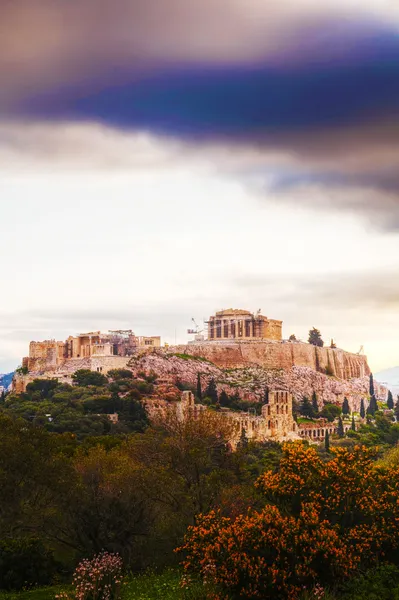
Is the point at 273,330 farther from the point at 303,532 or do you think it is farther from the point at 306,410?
the point at 303,532

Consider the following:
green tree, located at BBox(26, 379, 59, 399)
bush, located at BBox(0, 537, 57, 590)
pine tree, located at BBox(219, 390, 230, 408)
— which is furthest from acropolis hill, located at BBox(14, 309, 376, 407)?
bush, located at BBox(0, 537, 57, 590)

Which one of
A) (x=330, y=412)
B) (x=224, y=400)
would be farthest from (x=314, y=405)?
(x=224, y=400)

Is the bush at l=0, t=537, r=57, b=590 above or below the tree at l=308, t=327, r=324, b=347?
below

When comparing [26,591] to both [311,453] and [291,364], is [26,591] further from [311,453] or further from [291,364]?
[291,364]

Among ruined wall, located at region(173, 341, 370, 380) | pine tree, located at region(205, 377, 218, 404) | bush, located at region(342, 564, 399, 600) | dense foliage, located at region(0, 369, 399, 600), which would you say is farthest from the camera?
ruined wall, located at region(173, 341, 370, 380)

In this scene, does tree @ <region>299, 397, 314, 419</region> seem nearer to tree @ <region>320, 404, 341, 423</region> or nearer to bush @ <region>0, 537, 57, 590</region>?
tree @ <region>320, 404, 341, 423</region>

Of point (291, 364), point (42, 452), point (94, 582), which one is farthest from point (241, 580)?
point (291, 364)
